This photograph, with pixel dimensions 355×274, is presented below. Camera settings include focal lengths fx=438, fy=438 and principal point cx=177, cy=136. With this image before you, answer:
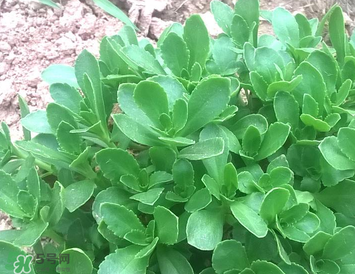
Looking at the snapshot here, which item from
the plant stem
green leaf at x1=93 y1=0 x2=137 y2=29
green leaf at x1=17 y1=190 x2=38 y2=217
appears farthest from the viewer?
green leaf at x1=93 y1=0 x2=137 y2=29

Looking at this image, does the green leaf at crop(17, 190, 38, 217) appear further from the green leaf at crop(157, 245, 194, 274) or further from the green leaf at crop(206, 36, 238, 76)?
the green leaf at crop(206, 36, 238, 76)

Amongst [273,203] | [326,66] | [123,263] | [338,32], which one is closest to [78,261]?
[123,263]

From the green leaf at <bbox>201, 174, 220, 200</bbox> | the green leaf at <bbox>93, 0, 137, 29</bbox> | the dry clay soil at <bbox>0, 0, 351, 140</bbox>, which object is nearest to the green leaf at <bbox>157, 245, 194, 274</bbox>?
the green leaf at <bbox>201, 174, 220, 200</bbox>

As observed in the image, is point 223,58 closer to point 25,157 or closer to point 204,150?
point 204,150

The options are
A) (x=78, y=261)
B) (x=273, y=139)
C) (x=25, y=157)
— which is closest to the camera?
(x=78, y=261)

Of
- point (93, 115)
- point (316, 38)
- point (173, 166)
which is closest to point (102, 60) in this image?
point (93, 115)
